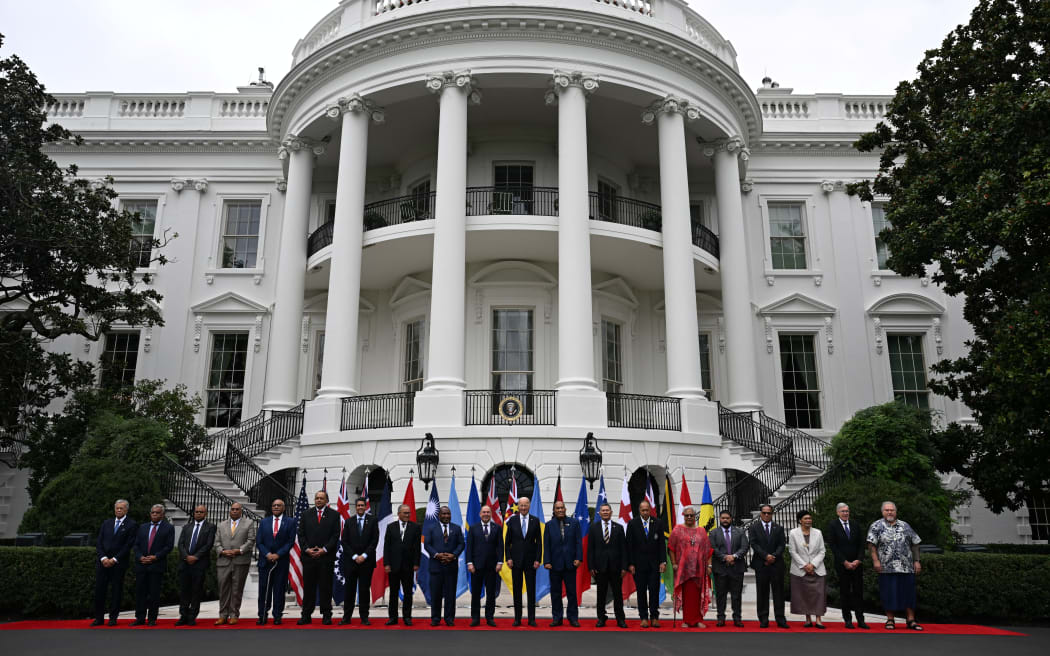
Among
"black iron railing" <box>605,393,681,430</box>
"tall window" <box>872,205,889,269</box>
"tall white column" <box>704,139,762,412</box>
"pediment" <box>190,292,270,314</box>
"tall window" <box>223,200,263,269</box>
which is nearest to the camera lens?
"black iron railing" <box>605,393,681,430</box>

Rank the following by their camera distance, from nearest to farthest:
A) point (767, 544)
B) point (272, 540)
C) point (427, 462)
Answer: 1. point (767, 544)
2. point (272, 540)
3. point (427, 462)

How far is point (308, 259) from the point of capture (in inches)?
811

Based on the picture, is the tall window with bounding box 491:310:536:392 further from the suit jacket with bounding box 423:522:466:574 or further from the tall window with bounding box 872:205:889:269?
the tall window with bounding box 872:205:889:269

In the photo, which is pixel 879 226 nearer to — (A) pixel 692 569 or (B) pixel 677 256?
(B) pixel 677 256

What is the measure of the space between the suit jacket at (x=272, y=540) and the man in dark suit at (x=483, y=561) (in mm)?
2262

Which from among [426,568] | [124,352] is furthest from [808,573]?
[124,352]

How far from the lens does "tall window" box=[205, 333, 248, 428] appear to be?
21.8 m

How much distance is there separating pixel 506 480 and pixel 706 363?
28.7 ft

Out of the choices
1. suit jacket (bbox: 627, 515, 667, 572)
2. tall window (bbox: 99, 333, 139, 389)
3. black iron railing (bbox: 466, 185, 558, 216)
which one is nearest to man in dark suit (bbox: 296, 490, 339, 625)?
suit jacket (bbox: 627, 515, 667, 572)

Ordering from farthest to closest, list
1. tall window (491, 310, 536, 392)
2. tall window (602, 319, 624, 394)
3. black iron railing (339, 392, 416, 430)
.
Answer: tall window (602, 319, 624, 394), tall window (491, 310, 536, 392), black iron railing (339, 392, 416, 430)

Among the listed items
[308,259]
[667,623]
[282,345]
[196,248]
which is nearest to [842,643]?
[667,623]

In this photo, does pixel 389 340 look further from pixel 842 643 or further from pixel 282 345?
pixel 842 643

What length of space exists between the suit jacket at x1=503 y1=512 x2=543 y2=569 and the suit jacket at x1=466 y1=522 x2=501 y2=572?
196 millimetres

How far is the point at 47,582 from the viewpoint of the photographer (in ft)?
34.5
